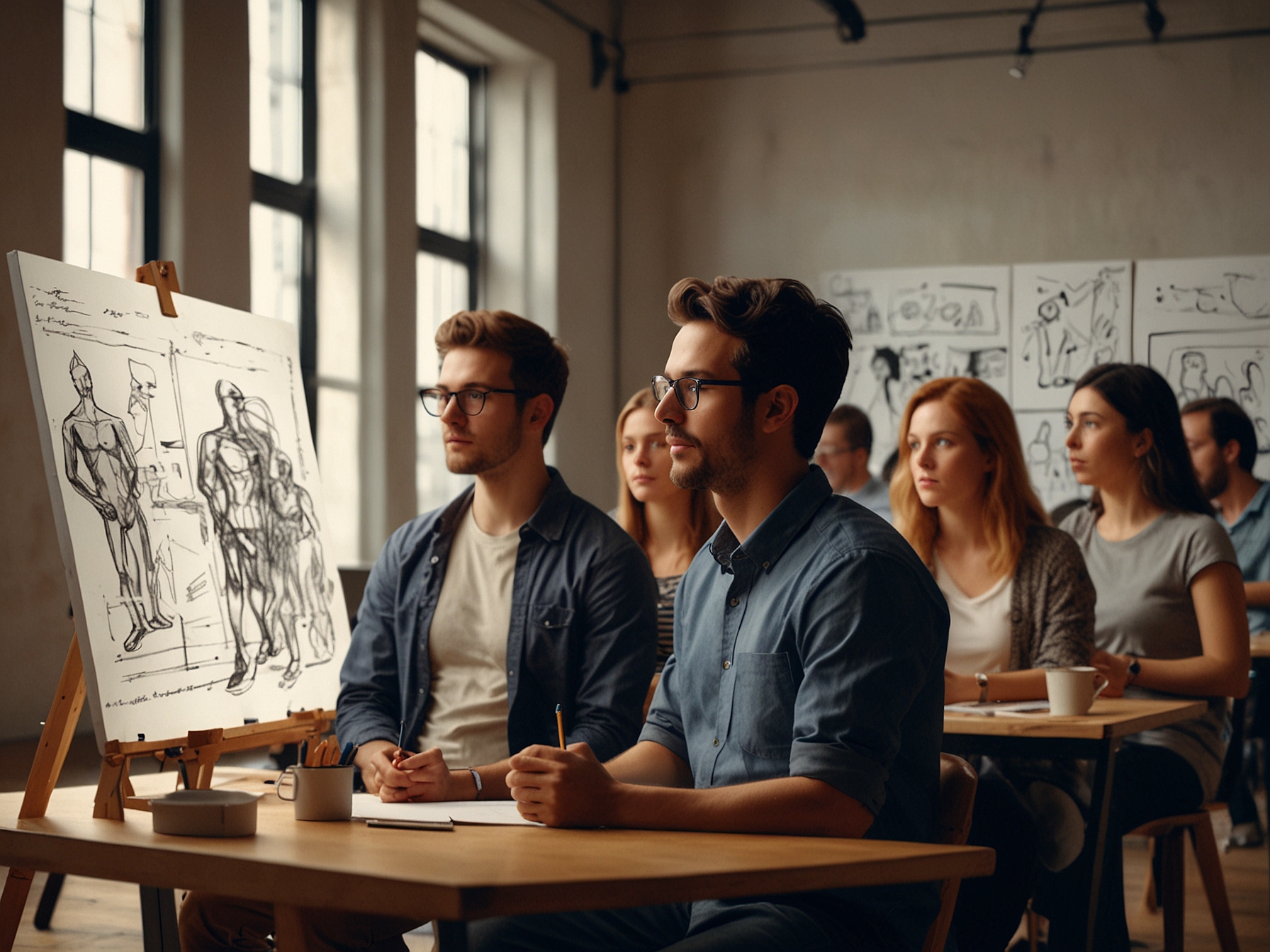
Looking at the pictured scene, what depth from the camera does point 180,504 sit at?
93.0 inches

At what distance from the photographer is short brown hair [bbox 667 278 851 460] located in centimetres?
177

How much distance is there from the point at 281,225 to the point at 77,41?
143cm

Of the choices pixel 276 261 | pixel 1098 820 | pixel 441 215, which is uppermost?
pixel 441 215

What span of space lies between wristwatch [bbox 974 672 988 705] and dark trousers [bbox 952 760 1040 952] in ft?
0.75

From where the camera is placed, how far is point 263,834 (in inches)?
58.6

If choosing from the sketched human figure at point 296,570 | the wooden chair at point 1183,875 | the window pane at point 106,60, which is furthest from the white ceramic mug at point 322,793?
the window pane at point 106,60

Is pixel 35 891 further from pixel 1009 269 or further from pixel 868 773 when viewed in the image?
pixel 1009 269

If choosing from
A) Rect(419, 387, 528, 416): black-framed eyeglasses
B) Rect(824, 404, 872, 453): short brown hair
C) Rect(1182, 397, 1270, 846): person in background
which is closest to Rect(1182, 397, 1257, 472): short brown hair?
Rect(1182, 397, 1270, 846): person in background

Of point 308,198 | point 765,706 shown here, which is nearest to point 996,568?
point 765,706

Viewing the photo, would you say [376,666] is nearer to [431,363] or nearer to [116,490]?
[116,490]

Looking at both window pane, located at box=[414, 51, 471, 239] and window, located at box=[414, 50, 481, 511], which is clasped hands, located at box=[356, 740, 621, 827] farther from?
window pane, located at box=[414, 51, 471, 239]

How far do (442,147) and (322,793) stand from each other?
6.69m

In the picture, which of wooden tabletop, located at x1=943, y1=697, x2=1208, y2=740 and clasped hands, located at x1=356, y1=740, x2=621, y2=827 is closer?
clasped hands, located at x1=356, y1=740, x2=621, y2=827

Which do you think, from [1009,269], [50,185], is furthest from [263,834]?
[1009,269]
